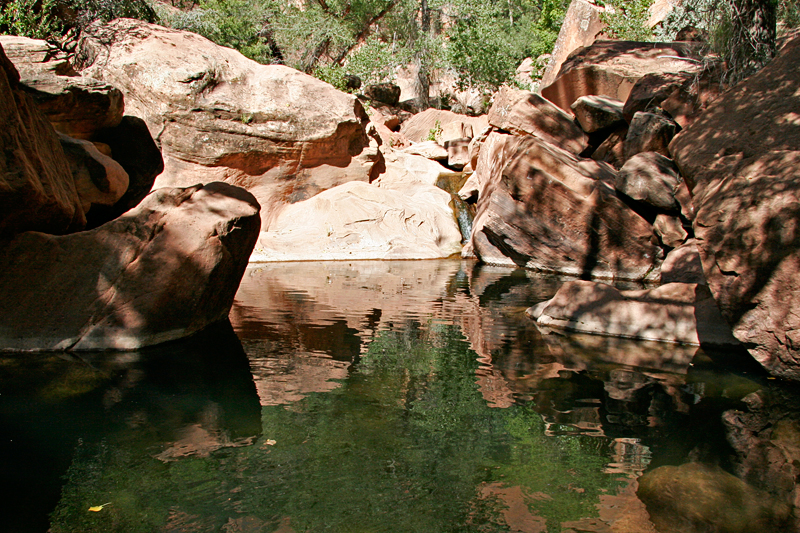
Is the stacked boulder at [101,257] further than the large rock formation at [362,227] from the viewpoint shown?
No

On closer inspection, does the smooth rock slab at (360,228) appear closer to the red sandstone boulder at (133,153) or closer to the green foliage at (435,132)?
the red sandstone boulder at (133,153)

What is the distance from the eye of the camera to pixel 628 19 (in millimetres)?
23469

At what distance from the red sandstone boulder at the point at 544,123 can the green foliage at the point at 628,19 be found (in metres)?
8.38

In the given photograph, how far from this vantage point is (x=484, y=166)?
58.0 ft

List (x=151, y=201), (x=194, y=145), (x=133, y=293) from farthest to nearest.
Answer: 1. (x=194, y=145)
2. (x=151, y=201)
3. (x=133, y=293)

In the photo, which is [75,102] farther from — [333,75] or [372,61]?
[372,61]

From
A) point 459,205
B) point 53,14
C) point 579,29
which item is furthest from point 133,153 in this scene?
point 579,29

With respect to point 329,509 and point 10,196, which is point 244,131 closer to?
point 10,196

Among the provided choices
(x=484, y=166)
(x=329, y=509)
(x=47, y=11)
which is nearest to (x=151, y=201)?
(x=329, y=509)

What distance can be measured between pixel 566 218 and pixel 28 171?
10.5 m

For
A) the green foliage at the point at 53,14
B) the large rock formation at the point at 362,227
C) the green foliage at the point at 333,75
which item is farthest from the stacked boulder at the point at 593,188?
the green foliage at the point at 53,14

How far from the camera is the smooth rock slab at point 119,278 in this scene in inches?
244

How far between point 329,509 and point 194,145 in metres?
15.1

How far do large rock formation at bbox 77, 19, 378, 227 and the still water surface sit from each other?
10522 mm
